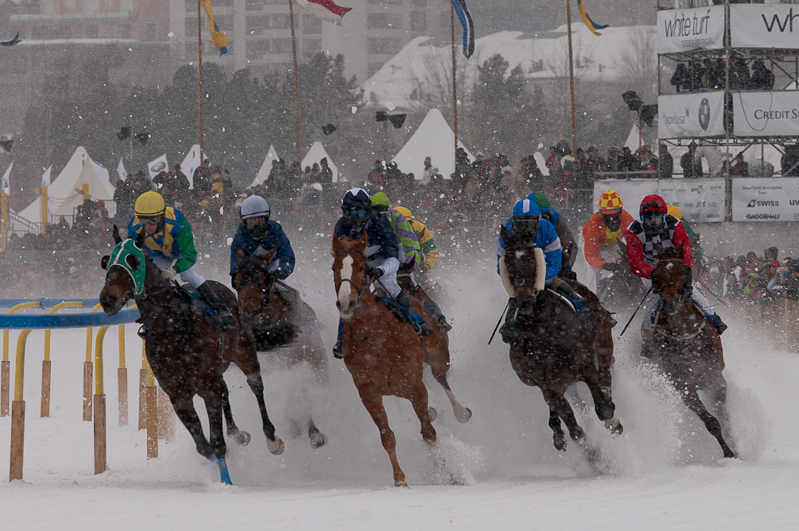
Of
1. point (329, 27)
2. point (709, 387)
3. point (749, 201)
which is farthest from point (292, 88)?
point (709, 387)

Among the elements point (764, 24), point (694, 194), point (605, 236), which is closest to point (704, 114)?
point (694, 194)

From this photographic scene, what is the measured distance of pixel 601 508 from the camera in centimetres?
561

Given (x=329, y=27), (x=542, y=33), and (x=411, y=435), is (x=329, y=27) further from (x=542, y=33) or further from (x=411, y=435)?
(x=411, y=435)

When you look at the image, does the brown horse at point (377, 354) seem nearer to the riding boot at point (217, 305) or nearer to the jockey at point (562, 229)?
the riding boot at point (217, 305)

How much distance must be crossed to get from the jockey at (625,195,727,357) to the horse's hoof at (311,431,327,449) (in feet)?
9.72

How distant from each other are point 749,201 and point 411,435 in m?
Result: 14.5

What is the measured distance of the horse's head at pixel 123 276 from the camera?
6.10 meters

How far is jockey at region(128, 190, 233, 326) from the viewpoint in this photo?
7.01 meters

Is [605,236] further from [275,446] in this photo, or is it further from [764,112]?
[764,112]

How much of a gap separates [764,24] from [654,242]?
15.2m

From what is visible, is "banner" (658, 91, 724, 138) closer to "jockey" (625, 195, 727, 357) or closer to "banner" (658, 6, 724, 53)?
"banner" (658, 6, 724, 53)

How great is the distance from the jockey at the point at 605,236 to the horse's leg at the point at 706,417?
176cm

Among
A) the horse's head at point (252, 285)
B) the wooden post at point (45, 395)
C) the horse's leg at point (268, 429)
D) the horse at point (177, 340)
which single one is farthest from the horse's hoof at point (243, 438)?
the wooden post at point (45, 395)

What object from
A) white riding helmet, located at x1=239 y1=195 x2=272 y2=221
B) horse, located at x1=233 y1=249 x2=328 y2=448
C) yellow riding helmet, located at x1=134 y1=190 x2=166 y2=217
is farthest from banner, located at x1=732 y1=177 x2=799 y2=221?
yellow riding helmet, located at x1=134 y1=190 x2=166 y2=217
